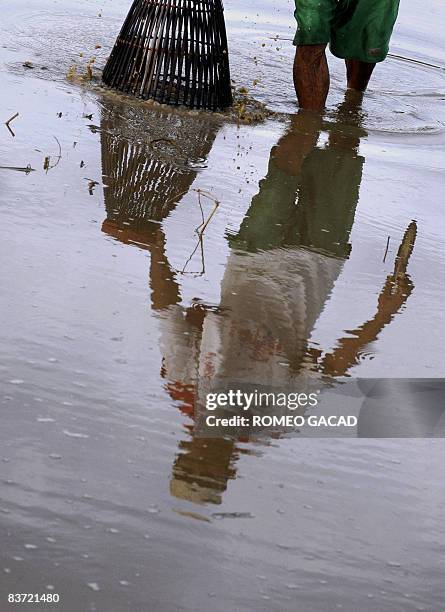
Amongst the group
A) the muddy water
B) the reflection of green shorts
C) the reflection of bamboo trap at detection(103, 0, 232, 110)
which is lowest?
the muddy water

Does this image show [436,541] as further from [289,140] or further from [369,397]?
[289,140]

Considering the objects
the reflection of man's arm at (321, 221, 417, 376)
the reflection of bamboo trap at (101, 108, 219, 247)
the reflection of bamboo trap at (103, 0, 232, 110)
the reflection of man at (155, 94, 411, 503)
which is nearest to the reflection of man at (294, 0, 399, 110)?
the reflection of bamboo trap at (103, 0, 232, 110)

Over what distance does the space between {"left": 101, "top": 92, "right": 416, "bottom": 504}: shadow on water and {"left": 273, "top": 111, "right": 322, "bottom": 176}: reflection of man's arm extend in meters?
0.01

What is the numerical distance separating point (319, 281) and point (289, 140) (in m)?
2.08

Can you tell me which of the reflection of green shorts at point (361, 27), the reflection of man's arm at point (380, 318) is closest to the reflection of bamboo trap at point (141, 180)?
the reflection of man's arm at point (380, 318)

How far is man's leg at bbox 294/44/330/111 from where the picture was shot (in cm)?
627

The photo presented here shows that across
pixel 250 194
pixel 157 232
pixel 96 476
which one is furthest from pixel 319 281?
pixel 96 476

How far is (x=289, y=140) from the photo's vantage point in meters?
5.78

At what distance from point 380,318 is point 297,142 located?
2.31 meters

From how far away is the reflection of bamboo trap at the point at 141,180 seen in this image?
4137 mm

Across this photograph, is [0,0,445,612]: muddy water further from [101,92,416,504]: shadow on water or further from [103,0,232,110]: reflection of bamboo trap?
[103,0,232,110]: reflection of bamboo trap

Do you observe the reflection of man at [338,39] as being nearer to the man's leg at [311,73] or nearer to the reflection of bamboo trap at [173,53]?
the man's leg at [311,73]

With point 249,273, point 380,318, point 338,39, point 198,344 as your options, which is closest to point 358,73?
point 338,39

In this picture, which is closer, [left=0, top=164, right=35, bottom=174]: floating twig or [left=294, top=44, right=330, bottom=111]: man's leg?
[left=0, top=164, right=35, bottom=174]: floating twig
